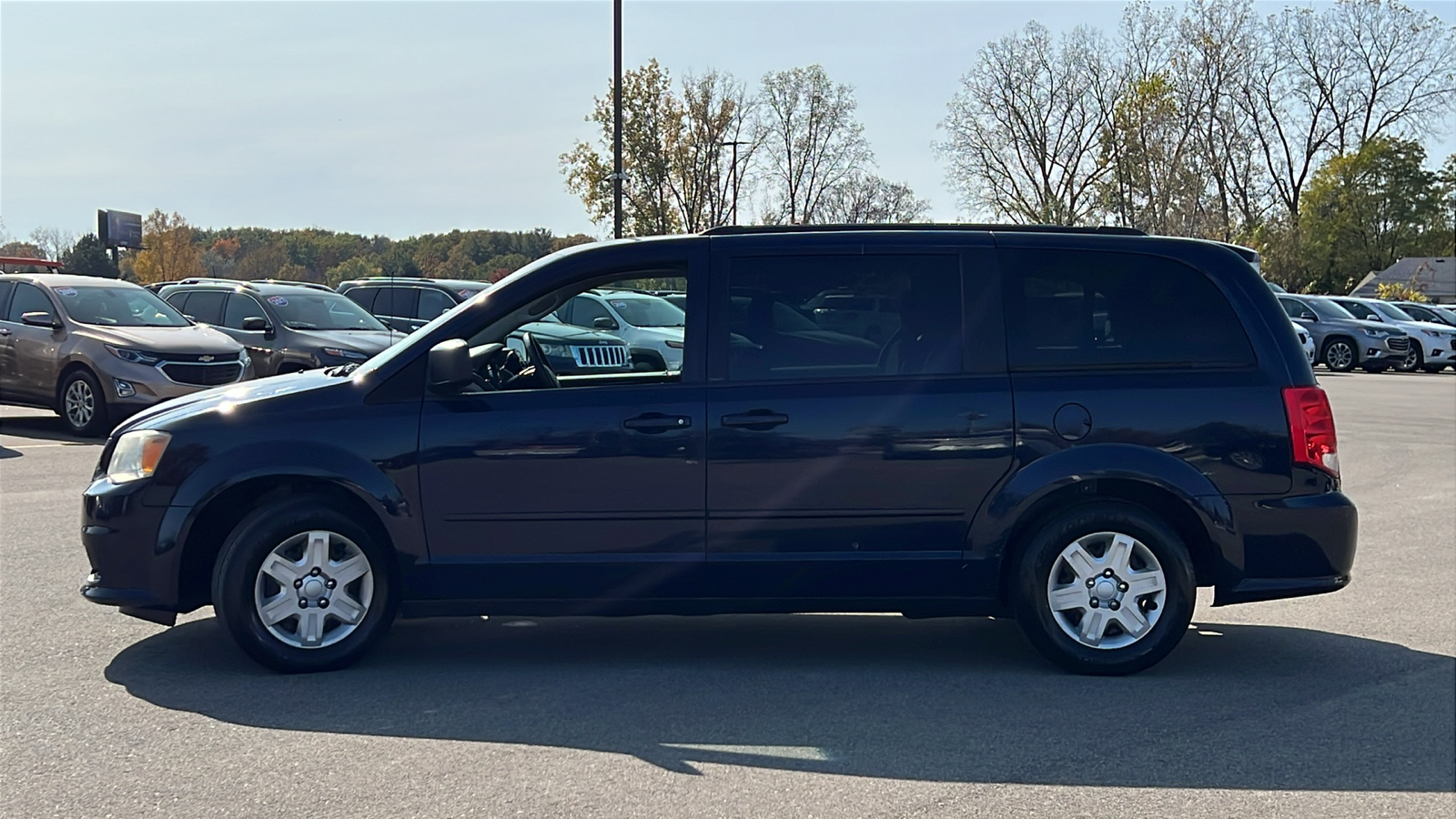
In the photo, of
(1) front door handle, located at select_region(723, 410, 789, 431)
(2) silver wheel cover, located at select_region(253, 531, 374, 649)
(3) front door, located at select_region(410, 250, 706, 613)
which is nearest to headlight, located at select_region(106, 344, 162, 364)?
(2) silver wheel cover, located at select_region(253, 531, 374, 649)

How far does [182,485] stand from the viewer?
559cm

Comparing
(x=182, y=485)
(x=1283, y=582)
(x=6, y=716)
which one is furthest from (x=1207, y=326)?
(x=6, y=716)

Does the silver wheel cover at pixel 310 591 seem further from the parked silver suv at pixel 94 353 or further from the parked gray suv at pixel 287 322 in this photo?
Answer: the parked gray suv at pixel 287 322

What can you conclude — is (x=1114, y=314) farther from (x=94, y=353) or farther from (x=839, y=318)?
(x=94, y=353)

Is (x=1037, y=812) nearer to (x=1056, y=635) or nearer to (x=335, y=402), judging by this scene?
(x=1056, y=635)

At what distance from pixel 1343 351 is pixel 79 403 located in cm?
2774

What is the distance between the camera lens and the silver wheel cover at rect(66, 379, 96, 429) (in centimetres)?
1450

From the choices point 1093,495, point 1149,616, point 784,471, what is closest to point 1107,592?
point 1149,616

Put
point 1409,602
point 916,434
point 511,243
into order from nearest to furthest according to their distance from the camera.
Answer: point 916,434
point 1409,602
point 511,243

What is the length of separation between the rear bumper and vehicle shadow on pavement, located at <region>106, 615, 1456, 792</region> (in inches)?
15.1

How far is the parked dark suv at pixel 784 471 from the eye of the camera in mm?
5555

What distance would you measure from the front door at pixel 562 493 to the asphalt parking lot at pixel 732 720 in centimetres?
44

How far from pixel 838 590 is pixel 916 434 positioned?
714 millimetres

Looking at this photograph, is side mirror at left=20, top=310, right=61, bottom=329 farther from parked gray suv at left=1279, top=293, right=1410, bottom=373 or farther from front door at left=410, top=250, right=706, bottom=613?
parked gray suv at left=1279, top=293, right=1410, bottom=373
